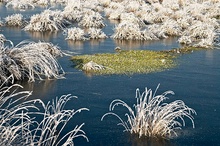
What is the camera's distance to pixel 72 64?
44.7ft

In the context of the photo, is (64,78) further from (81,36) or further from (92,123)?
(81,36)

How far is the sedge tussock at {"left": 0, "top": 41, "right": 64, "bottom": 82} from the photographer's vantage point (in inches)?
455

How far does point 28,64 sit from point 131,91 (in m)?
3.11

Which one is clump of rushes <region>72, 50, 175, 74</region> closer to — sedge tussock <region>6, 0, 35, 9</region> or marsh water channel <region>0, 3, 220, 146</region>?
marsh water channel <region>0, 3, 220, 146</region>

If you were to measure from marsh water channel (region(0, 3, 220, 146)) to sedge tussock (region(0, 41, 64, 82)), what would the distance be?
1.15 ft

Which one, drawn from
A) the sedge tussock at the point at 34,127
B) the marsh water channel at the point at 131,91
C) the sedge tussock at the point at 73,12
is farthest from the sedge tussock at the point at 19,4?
the sedge tussock at the point at 34,127

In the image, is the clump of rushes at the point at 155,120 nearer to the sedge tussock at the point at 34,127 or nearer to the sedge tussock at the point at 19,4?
the sedge tussock at the point at 34,127

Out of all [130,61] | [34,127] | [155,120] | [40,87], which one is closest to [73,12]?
[130,61]

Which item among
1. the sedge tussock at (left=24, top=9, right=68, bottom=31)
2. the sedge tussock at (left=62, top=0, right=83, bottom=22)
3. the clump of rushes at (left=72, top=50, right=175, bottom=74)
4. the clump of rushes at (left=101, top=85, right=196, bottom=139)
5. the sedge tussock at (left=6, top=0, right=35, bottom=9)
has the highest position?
the sedge tussock at (left=6, top=0, right=35, bottom=9)

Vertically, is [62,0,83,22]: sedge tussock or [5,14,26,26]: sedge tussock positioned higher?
[62,0,83,22]: sedge tussock

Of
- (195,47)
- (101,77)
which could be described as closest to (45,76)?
(101,77)

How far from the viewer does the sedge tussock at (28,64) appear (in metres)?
11.6

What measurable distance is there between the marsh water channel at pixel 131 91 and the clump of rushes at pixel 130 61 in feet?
1.23

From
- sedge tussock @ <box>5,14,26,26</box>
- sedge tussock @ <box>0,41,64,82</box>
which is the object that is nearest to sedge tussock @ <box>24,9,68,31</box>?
sedge tussock @ <box>5,14,26,26</box>
